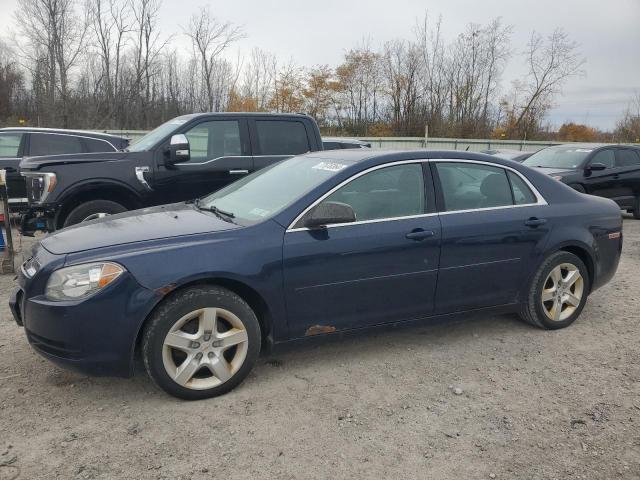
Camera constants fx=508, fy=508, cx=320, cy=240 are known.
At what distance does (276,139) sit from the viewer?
274 inches

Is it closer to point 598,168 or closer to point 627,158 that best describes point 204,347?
point 598,168

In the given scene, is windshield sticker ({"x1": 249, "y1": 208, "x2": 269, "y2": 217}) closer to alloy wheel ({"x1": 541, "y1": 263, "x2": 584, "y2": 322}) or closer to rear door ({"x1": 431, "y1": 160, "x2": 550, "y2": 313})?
rear door ({"x1": 431, "y1": 160, "x2": 550, "y2": 313})

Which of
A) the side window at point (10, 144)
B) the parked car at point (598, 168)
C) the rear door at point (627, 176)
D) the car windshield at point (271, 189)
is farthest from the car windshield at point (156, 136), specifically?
the rear door at point (627, 176)

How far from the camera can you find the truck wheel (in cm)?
595

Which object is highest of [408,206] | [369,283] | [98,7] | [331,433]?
[98,7]

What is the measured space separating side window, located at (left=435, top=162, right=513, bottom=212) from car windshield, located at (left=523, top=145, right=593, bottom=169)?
7.38 meters

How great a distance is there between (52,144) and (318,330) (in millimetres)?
7501

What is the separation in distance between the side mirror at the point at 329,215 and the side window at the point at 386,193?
0.16 metres

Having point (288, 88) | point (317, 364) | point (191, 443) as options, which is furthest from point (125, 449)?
point (288, 88)

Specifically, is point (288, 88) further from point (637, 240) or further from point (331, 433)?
point (331, 433)

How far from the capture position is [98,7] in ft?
98.3

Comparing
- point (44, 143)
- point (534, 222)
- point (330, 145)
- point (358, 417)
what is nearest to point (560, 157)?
point (330, 145)

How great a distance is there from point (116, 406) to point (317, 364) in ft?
4.48

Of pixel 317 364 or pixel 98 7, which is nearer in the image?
pixel 317 364
